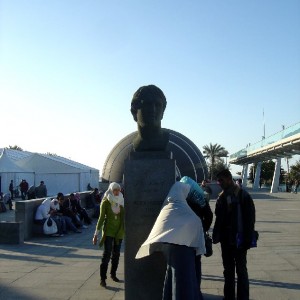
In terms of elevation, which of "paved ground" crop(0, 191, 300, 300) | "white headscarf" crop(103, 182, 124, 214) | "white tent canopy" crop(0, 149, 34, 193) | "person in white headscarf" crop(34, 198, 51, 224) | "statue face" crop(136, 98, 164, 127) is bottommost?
"paved ground" crop(0, 191, 300, 300)

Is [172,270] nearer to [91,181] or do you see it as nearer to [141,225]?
[141,225]

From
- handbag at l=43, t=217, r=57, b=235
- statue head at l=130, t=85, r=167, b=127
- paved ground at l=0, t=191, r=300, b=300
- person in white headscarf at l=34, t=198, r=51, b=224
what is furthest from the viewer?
person in white headscarf at l=34, t=198, r=51, b=224

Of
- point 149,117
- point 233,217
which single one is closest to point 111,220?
point 149,117

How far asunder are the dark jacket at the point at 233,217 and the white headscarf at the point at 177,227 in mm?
1010

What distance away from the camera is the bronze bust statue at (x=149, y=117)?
6.42 metres

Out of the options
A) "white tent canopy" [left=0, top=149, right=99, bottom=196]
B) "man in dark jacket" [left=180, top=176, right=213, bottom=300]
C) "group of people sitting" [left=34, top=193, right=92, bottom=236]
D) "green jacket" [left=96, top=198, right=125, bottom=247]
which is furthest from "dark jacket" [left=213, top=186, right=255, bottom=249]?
"white tent canopy" [left=0, top=149, right=99, bottom=196]

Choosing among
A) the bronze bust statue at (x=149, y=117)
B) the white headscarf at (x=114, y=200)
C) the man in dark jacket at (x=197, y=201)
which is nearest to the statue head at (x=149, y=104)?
the bronze bust statue at (x=149, y=117)

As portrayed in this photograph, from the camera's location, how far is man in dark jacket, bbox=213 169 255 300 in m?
5.80

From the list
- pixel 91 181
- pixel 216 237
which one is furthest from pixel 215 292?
pixel 91 181

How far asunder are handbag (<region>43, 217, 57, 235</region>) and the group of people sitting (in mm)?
127

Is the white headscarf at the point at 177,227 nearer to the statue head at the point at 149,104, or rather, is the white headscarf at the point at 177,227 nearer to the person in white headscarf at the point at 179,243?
the person in white headscarf at the point at 179,243

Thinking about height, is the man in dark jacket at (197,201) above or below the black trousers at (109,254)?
above

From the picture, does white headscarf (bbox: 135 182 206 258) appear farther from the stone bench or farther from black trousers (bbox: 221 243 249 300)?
the stone bench

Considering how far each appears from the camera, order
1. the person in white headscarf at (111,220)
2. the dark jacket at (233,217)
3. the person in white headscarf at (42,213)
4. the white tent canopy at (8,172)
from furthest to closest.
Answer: the white tent canopy at (8,172) → the person in white headscarf at (42,213) → the person in white headscarf at (111,220) → the dark jacket at (233,217)
